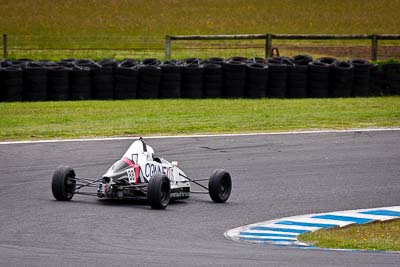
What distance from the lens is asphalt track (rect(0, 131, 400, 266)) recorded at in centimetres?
845

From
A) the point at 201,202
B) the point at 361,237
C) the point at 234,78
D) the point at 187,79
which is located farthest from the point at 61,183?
the point at 234,78

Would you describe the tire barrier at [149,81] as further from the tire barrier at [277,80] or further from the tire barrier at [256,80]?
the tire barrier at [277,80]

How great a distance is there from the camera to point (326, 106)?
2284 centimetres

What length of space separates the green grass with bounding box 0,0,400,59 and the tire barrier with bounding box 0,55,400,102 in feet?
49.6

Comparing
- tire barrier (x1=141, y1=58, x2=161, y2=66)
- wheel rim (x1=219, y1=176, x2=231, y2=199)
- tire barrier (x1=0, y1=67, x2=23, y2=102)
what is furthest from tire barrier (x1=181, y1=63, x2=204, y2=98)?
wheel rim (x1=219, y1=176, x2=231, y2=199)

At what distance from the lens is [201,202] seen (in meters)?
12.0

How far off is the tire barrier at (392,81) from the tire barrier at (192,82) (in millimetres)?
5107

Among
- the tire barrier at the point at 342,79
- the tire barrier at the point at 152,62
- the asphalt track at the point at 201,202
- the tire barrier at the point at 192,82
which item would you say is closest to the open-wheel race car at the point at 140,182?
the asphalt track at the point at 201,202

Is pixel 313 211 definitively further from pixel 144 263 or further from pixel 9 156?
pixel 9 156

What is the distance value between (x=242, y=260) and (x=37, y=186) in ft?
16.8

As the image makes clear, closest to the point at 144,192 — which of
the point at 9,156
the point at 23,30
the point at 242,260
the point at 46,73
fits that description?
the point at 242,260

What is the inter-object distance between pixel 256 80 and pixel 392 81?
4045 mm

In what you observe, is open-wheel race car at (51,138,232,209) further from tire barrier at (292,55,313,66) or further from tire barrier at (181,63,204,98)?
tire barrier at (292,55,313,66)

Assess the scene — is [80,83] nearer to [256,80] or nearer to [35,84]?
[35,84]
